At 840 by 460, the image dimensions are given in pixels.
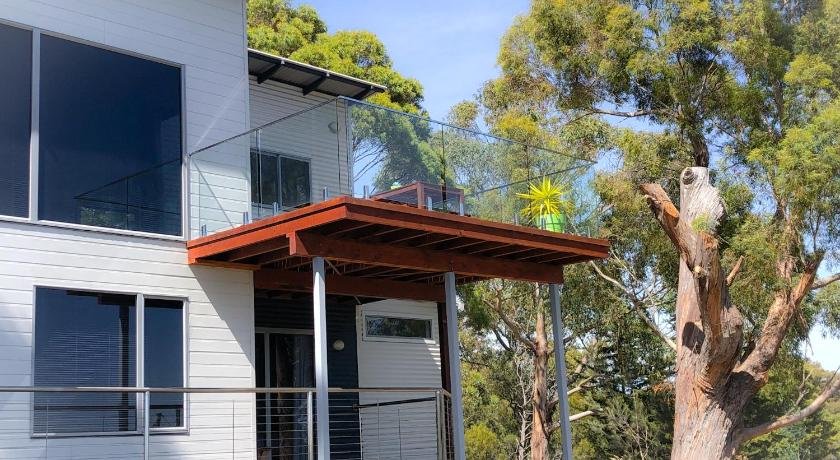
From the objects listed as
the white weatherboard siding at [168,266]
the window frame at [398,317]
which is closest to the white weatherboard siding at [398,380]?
the window frame at [398,317]

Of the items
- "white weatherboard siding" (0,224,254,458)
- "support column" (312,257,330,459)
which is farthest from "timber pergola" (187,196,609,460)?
"white weatherboard siding" (0,224,254,458)

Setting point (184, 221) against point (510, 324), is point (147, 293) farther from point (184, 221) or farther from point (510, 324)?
point (510, 324)

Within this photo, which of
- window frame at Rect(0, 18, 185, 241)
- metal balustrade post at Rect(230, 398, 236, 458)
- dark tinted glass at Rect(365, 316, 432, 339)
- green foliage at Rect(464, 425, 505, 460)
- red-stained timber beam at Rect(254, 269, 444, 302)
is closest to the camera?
window frame at Rect(0, 18, 185, 241)

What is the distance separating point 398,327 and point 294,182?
19.4 feet

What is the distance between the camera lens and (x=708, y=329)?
1492 centimetres

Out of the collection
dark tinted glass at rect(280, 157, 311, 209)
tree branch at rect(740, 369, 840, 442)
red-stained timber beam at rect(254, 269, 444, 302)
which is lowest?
tree branch at rect(740, 369, 840, 442)

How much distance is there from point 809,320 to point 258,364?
36.7 ft

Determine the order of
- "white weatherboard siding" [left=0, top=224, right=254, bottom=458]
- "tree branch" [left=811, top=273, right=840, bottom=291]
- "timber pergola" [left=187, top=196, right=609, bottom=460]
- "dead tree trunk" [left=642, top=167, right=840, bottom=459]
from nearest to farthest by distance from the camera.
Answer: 1. "white weatherboard siding" [left=0, top=224, right=254, bottom=458]
2. "timber pergola" [left=187, top=196, right=609, bottom=460]
3. "dead tree trunk" [left=642, top=167, right=840, bottom=459]
4. "tree branch" [left=811, top=273, right=840, bottom=291]

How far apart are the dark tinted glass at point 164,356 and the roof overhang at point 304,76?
500 centimetres

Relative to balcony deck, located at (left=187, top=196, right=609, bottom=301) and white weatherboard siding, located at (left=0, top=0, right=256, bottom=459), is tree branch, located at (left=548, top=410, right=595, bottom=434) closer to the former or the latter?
balcony deck, located at (left=187, top=196, right=609, bottom=301)

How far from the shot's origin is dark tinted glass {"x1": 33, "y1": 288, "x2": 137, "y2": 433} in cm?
964

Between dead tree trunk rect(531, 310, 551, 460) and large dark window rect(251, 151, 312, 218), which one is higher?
large dark window rect(251, 151, 312, 218)

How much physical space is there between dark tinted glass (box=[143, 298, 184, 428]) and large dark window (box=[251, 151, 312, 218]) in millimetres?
1524

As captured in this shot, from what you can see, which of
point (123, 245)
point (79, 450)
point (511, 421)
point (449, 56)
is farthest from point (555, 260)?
point (449, 56)
